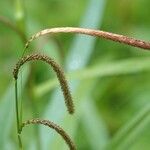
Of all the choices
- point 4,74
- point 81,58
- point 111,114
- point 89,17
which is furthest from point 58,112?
point 4,74

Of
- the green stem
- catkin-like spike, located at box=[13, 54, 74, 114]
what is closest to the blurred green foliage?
the green stem

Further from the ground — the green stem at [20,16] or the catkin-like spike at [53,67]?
the green stem at [20,16]

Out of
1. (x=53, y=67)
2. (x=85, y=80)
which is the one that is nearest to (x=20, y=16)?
(x=85, y=80)

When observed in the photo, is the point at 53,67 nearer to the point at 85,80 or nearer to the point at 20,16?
the point at 20,16

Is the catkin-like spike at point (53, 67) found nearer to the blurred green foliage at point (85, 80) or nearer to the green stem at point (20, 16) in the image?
the blurred green foliage at point (85, 80)

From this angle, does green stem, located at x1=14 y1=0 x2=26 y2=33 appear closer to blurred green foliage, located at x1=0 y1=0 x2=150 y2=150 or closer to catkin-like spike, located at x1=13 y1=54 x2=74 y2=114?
blurred green foliage, located at x1=0 y1=0 x2=150 y2=150

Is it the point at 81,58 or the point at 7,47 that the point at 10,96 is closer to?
the point at 81,58

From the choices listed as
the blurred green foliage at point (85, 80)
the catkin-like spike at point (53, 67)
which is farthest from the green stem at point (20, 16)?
the catkin-like spike at point (53, 67)

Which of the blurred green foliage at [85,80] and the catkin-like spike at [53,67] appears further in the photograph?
the blurred green foliage at [85,80]
